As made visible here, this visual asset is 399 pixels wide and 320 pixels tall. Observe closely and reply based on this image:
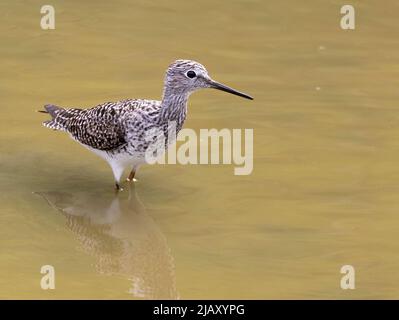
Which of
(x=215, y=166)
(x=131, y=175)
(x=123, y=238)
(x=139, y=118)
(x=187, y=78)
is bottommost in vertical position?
(x=123, y=238)

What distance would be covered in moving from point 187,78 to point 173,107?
0.32 metres

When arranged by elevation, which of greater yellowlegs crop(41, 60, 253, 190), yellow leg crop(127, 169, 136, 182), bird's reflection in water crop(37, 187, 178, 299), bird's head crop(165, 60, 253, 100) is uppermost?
bird's head crop(165, 60, 253, 100)

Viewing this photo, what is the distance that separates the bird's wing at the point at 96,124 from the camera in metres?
11.3

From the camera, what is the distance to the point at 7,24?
16.1 metres

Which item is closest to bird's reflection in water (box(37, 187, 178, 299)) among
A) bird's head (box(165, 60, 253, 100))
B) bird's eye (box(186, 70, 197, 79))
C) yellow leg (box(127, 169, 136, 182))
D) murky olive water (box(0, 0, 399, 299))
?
murky olive water (box(0, 0, 399, 299))

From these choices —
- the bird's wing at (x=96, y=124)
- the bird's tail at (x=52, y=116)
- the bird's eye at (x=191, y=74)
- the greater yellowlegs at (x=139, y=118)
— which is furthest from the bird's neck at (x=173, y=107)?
the bird's tail at (x=52, y=116)

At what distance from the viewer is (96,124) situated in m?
11.5

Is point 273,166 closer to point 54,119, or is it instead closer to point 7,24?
point 54,119

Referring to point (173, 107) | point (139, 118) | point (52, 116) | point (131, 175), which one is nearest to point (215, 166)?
point (131, 175)

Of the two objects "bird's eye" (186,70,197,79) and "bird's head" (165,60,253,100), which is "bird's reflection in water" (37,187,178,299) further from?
"bird's eye" (186,70,197,79)

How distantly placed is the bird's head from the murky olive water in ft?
3.61

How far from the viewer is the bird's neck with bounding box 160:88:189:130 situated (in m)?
11.1

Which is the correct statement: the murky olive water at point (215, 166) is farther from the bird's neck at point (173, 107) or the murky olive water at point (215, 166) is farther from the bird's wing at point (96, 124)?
the bird's neck at point (173, 107)

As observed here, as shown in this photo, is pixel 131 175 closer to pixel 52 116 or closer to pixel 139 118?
pixel 139 118
